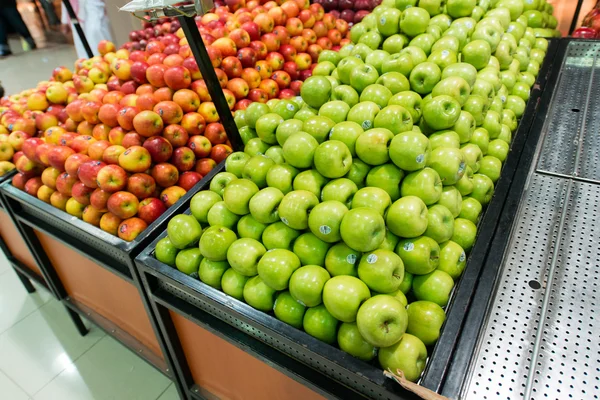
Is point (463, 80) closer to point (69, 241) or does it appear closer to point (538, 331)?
point (538, 331)

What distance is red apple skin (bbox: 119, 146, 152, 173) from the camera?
2.00 metres

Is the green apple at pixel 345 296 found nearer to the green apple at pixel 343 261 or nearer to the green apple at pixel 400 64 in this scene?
the green apple at pixel 343 261

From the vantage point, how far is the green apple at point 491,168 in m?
1.75

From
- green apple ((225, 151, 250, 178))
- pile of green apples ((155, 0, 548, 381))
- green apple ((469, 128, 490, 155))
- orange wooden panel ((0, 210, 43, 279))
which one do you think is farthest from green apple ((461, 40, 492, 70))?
orange wooden panel ((0, 210, 43, 279))

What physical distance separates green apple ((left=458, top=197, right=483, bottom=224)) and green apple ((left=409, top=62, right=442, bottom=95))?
0.56 m

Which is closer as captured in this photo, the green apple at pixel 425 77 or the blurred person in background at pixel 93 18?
the green apple at pixel 425 77

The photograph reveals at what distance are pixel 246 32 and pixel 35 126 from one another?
5.32ft

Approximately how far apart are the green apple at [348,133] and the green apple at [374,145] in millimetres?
37

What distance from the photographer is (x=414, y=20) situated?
207 cm

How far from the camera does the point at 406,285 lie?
53.6 inches

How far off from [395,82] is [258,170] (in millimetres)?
747

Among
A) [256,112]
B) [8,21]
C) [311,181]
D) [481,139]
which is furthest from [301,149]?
[8,21]

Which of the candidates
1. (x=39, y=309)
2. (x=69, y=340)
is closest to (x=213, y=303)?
(x=69, y=340)

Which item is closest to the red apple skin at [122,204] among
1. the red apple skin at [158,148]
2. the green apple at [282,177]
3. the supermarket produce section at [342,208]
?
the supermarket produce section at [342,208]
